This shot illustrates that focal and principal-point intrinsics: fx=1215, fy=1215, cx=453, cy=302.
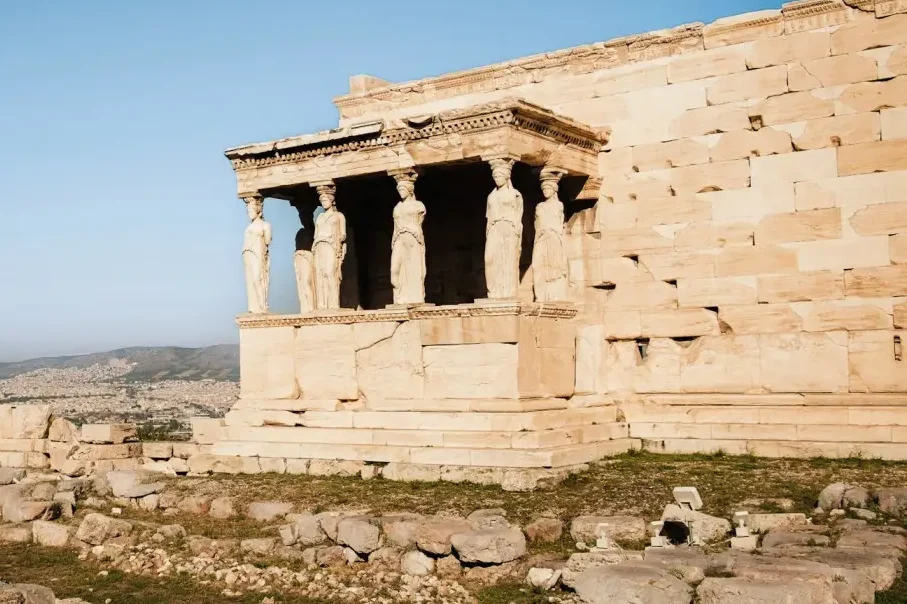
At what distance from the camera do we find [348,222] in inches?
713

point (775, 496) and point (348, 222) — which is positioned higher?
point (348, 222)

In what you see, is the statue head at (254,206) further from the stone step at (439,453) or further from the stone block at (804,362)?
the stone block at (804,362)

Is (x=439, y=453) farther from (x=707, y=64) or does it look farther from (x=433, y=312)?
(x=707, y=64)

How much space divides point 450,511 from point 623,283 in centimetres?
501

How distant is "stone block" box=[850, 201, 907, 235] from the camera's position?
14.2 metres

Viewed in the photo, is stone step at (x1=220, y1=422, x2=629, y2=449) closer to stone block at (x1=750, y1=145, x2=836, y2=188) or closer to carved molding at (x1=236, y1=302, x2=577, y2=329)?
carved molding at (x1=236, y1=302, x2=577, y2=329)

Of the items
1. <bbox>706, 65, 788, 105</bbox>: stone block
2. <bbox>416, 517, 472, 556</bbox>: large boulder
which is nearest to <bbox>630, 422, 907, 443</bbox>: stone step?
<bbox>706, 65, 788, 105</bbox>: stone block

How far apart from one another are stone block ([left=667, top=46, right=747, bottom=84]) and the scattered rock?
26.2 feet

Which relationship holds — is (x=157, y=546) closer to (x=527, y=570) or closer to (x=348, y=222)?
(x=527, y=570)

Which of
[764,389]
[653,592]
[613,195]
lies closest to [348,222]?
[613,195]

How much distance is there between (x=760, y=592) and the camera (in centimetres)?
784

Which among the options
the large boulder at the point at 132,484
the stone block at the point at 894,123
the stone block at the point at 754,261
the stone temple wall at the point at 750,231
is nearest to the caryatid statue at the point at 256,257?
the large boulder at the point at 132,484

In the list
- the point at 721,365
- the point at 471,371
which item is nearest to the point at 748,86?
the point at 721,365

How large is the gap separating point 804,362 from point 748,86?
3.54 meters
